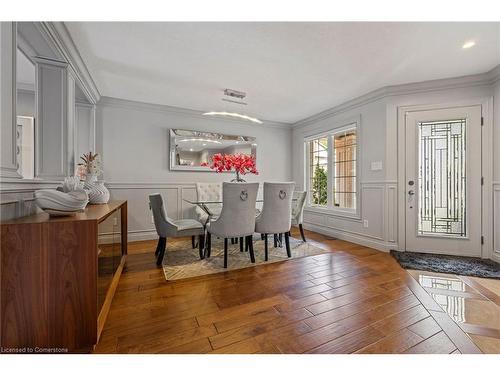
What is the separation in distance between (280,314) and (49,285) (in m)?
1.43

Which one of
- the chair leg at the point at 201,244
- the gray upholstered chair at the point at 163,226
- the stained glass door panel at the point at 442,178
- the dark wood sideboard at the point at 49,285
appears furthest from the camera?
the stained glass door panel at the point at 442,178

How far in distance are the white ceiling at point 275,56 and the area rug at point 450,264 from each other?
2360mm

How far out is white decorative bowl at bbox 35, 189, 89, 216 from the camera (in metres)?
A: 1.30

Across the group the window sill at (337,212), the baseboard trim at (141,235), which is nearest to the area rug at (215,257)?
the baseboard trim at (141,235)

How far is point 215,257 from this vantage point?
9.51ft

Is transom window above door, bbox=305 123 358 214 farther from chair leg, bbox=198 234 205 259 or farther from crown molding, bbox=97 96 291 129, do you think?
chair leg, bbox=198 234 205 259

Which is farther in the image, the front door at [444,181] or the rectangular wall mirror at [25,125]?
the rectangular wall mirror at [25,125]

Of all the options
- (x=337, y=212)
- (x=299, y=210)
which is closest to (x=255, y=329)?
(x=299, y=210)

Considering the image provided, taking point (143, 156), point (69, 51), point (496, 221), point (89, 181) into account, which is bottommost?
point (496, 221)

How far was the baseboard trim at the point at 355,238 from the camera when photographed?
3230 mm

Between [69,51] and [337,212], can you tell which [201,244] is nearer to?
[69,51]

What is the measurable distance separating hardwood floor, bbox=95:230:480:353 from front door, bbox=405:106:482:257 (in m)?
1.08

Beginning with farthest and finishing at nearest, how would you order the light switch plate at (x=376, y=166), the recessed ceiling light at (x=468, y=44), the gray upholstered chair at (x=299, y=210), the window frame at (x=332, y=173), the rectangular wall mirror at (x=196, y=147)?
the rectangular wall mirror at (x=196, y=147) → the window frame at (x=332, y=173) → the gray upholstered chair at (x=299, y=210) → the light switch plate at (x=376, y=166) → the recessed ceiling light at (x=468, y=44)

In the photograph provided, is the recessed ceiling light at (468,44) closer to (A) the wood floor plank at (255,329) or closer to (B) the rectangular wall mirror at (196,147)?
(A) the wood floor plank at (255,329)
